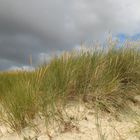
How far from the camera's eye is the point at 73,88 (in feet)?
18.1

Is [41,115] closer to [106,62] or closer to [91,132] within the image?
[91,132]

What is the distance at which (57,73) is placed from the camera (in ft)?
18.4

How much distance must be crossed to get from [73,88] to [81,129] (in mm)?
777

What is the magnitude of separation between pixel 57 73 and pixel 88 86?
533 mm

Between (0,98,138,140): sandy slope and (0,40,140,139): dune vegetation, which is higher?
(0,40,140,139): dune vegetation

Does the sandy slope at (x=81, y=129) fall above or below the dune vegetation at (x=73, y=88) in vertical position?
below

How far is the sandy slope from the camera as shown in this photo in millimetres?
4789

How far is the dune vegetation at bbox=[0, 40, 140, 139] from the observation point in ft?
17.2

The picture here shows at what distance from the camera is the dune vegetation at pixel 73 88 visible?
206 inches

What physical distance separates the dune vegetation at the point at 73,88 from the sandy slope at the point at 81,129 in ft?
0.37

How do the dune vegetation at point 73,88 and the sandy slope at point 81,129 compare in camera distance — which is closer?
the sandy slope at point 81,129

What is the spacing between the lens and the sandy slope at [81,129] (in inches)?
189

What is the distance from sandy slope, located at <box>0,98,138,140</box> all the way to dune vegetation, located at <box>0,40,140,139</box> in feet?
0.37

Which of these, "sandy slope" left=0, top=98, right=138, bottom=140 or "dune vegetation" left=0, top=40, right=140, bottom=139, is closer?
"sandy slope" left=0, top=98, right=138, bottom=140
